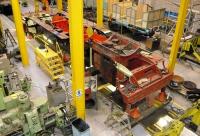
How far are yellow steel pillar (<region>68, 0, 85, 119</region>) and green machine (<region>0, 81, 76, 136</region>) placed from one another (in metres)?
0.42

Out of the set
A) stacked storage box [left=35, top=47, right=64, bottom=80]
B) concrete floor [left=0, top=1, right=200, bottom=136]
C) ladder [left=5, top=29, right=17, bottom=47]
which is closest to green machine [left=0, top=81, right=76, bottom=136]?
concrete floor [left=0, top=1, right=200, bottom=136]

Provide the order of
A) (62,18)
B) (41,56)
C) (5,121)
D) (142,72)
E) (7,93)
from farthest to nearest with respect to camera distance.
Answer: (62,18)
(41,56)
(7,93)
(142,72)
(5,121)

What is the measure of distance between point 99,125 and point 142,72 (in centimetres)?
205

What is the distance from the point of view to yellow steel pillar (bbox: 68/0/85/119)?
179 inches

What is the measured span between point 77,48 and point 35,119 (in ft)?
6.74

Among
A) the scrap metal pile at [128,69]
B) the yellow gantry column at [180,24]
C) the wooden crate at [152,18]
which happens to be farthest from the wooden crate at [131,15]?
the yellow gantry column at [180,24]

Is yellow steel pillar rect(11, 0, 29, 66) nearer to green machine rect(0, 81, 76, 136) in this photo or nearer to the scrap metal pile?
the scrap metal pile

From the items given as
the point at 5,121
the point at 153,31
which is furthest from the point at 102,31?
the point at 5,121

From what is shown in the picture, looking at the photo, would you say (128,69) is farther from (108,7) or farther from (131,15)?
(108,7)

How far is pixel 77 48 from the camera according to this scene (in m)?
5.01

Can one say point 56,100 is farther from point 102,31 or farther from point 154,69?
point 102,31

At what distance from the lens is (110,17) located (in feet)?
42.5

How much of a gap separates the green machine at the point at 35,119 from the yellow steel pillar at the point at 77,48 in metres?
0.42

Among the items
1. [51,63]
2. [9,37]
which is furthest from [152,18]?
[9,37]
